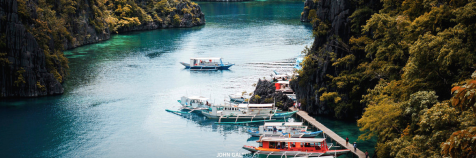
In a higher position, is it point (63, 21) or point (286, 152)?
point (63, 21)

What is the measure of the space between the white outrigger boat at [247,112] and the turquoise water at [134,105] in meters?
3.32

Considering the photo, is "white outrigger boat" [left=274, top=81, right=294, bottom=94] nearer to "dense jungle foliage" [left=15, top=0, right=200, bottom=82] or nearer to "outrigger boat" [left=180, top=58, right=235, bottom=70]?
"outrigger boat" [left=180, top=58, right=235, bottom=70]

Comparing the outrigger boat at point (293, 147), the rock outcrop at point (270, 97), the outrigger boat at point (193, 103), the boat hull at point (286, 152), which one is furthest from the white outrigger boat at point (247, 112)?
the boat hull at point (286, 152)

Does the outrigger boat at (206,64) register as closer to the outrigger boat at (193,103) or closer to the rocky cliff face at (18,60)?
the outrigger boat at (193,103)

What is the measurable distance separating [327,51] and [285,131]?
57.6 feet

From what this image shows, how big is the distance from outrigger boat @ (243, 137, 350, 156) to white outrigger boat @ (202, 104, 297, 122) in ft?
51.2

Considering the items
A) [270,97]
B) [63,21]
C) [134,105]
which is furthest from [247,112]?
[63,21]

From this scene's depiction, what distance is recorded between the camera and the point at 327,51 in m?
85.7

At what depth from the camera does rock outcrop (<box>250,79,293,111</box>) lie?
90.8 meters

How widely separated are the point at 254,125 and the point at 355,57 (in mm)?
20448

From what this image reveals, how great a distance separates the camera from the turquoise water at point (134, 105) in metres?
72.8

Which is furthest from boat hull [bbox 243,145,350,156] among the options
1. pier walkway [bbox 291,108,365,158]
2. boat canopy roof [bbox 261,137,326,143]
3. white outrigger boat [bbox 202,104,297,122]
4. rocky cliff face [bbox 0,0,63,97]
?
rocky cliff face [bbox 0,0,63,97]

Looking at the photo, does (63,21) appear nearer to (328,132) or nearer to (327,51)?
(327,51)

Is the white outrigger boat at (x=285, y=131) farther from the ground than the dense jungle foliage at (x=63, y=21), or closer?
closer
